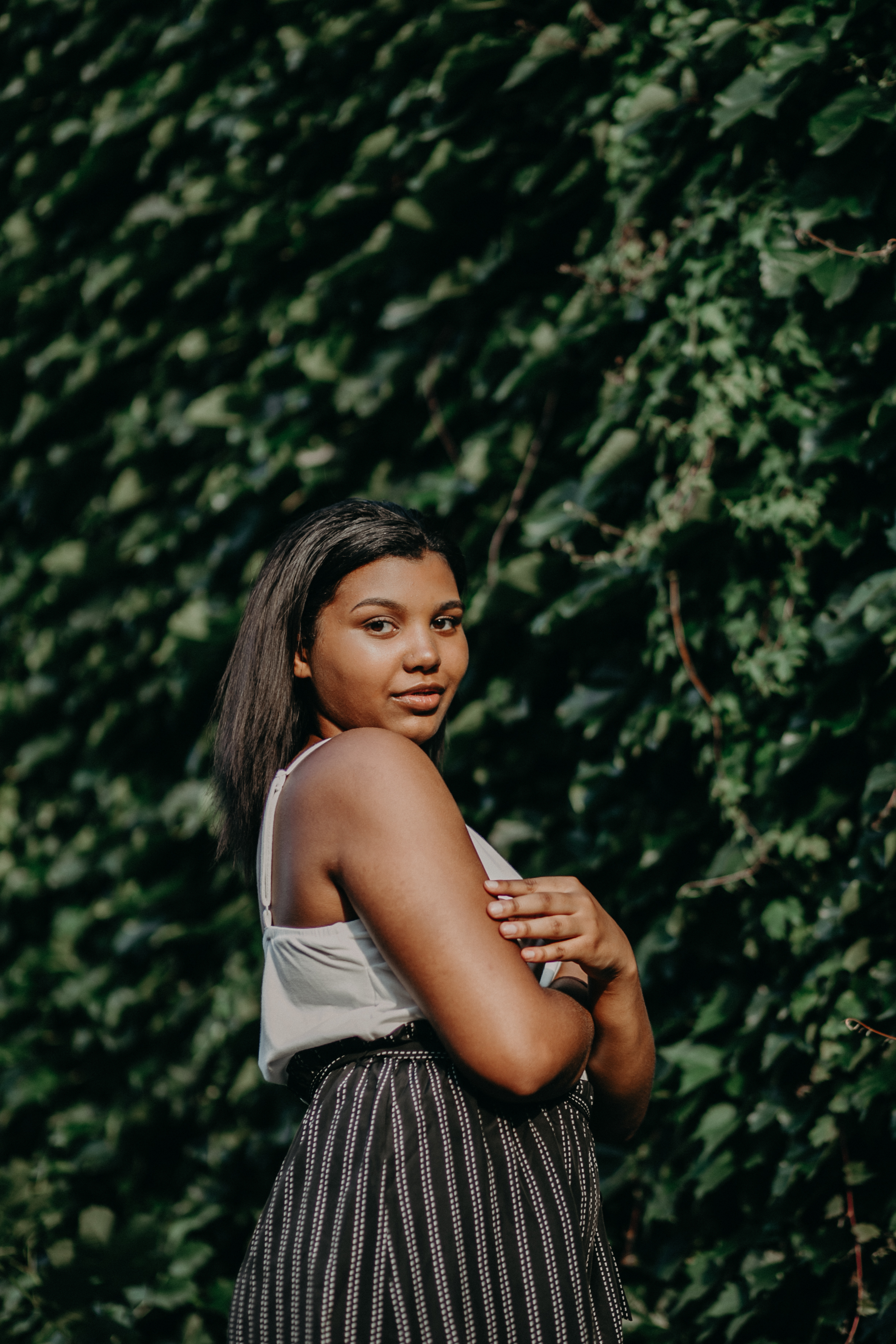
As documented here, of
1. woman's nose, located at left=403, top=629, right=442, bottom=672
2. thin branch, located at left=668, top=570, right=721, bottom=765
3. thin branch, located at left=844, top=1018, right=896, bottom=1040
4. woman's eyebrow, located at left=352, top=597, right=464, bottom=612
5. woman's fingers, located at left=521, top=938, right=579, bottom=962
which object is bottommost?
thin branch, located at left=844, top=1018, right=896, bottom=1040

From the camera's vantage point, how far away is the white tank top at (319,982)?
129cm

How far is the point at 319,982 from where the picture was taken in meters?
1.33

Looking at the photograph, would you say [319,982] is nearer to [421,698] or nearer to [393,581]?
[421,698]

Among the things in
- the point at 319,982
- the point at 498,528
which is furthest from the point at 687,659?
the point at 319,982

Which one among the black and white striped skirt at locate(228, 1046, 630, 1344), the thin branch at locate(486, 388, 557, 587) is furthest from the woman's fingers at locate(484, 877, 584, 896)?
the thin branch at locate(486, 388, 557, 587)

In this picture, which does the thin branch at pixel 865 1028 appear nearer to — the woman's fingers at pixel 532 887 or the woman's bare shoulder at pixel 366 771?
the woman's fingers at pixel 532 887

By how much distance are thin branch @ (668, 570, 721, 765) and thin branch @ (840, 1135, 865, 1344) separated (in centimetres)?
74

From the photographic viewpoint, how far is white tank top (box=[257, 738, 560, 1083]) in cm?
129

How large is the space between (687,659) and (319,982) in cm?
115

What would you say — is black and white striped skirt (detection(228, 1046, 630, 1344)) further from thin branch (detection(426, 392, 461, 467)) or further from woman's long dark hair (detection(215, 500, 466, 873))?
thin branch (detection(426, 392, 461, 467))

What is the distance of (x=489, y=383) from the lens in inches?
104

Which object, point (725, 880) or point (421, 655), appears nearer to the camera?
point (421, 655)

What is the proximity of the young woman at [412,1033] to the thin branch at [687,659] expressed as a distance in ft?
2.71

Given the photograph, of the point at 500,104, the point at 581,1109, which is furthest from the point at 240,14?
the point at 581,1109
